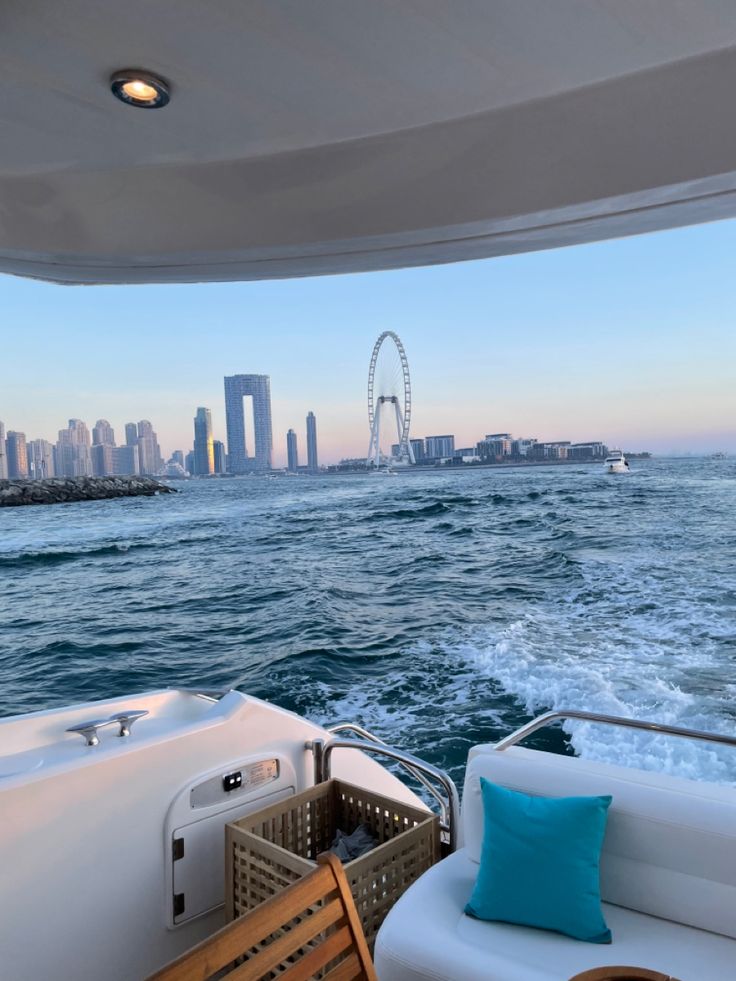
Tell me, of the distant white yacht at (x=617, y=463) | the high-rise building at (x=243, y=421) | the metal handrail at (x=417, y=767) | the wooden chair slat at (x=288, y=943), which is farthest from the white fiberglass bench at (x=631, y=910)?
the distant white yacht at (x=617, y=463)

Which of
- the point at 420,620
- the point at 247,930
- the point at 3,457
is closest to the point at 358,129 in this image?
the point at 247,930

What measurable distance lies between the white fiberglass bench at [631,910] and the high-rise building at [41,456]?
87.7 ft

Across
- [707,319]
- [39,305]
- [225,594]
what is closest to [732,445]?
[707,319]

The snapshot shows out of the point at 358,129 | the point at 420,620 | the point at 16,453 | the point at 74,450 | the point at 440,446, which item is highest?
the point at 74,450

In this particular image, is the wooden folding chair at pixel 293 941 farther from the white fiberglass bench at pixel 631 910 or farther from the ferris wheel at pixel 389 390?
the ferris wheel at pixel 389 390

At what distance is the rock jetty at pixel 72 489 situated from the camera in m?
30.1

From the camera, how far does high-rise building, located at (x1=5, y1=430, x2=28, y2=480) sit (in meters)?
25.0

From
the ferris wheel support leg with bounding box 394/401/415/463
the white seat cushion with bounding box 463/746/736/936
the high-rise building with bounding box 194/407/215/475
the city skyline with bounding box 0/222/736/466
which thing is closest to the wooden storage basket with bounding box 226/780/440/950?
the white seat cushion with bounding box 463/746/736/936

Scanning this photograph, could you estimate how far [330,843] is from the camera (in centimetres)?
183

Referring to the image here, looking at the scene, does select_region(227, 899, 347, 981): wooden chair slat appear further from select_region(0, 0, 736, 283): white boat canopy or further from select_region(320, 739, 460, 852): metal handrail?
select_region(0, 0, 736, 283): white boat canopy

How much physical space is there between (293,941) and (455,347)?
2588 centimetres

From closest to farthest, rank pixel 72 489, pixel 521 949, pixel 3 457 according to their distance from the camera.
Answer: pixel 521 949
pixel 3 457
pixel 72 489

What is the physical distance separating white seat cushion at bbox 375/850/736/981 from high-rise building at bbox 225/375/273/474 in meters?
33.0

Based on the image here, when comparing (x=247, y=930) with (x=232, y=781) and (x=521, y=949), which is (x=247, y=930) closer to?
(x=521, y=949)
